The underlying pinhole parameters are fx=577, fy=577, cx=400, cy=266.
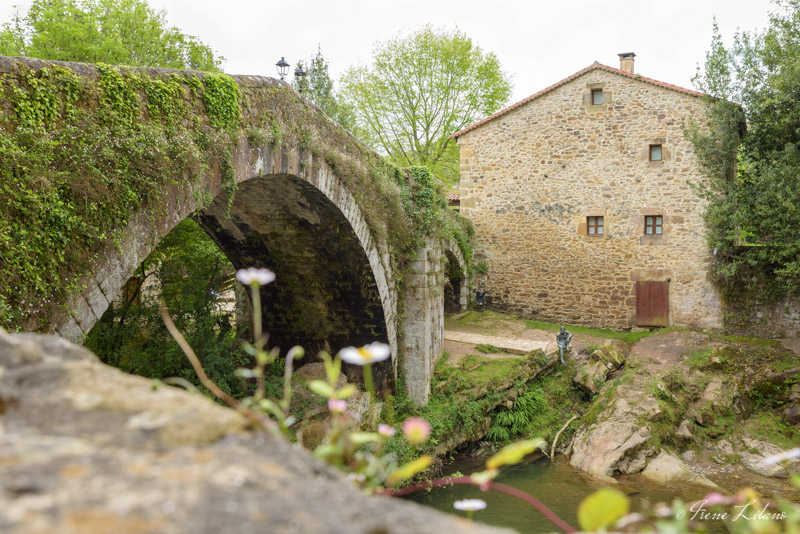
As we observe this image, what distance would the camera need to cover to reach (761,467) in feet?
28.6

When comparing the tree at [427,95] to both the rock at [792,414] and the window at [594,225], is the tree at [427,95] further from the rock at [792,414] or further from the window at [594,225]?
the rock at [792,414]

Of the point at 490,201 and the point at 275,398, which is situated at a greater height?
the point at 490,201

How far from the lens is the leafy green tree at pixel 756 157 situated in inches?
449

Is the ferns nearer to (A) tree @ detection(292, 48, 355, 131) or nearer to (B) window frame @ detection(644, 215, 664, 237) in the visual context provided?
(B) window frame @ detection(644, 215, 664, 237)

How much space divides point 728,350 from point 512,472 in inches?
226

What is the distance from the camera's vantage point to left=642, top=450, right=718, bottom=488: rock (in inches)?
328

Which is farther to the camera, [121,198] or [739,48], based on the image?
[739,48]

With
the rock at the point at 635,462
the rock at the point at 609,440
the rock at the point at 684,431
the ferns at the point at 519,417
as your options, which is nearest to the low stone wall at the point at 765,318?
the rock at the point at 684,431

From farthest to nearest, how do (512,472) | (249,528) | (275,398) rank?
(512,472) → (275,398) → (249,528)

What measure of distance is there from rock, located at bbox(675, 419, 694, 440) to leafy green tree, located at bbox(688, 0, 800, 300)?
4.30 metres

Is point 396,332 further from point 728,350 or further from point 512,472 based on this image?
point 728,350

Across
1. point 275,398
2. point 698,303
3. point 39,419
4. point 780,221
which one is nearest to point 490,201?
point 698,303

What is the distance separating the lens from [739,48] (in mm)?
12453

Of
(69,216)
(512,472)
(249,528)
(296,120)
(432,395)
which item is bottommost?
(512,472)
